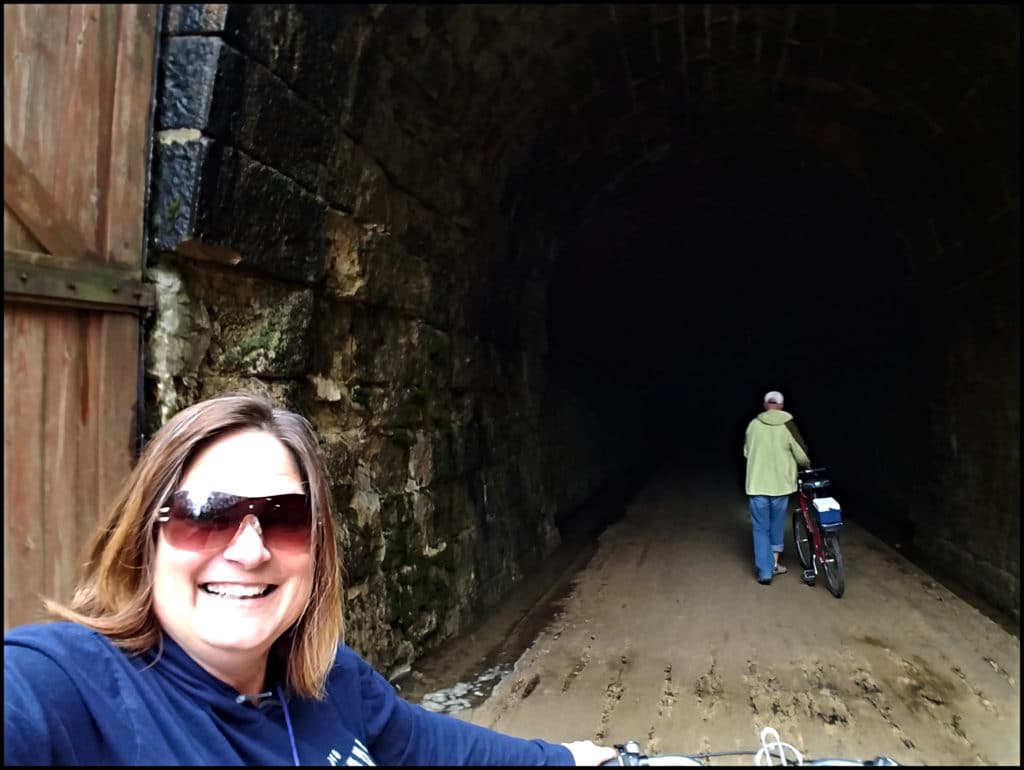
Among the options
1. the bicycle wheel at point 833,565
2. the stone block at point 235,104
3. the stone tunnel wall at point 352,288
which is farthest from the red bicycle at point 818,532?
the stone block at point 235,104

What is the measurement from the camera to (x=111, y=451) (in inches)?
85.0

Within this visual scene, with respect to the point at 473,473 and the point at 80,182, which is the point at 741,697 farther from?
the point at 80,182

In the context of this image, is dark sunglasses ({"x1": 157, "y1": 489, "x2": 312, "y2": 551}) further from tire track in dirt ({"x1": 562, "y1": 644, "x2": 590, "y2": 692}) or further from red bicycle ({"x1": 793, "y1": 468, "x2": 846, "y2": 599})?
red bicycle ({"x1": 793, "y1": 468, "x2": 846, "y2": 599})

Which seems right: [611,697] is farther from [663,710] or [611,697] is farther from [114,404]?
[114,404]

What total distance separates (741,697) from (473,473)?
7.65ft

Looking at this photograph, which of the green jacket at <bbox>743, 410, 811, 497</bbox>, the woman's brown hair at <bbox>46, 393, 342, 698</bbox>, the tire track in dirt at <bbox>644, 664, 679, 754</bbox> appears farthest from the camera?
the green jacket at <bbox>743, 410, 811, 497</bbox>

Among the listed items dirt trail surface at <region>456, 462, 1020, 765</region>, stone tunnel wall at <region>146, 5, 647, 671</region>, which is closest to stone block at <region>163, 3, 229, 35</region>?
stone tunnel wall at <region>146, 5, 647, 671</region>

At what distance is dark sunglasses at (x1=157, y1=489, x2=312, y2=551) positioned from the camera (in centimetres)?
114

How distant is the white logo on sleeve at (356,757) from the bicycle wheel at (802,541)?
3530 mm

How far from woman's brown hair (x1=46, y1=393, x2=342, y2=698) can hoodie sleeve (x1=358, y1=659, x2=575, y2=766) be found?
0.13m

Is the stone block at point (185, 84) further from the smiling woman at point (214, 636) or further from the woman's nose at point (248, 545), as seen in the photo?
the woman's nose at point (248, 545)

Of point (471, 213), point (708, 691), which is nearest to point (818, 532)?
point (708, 691)

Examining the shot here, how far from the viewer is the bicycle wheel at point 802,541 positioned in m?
4.25

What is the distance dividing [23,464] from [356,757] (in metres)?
1.31
